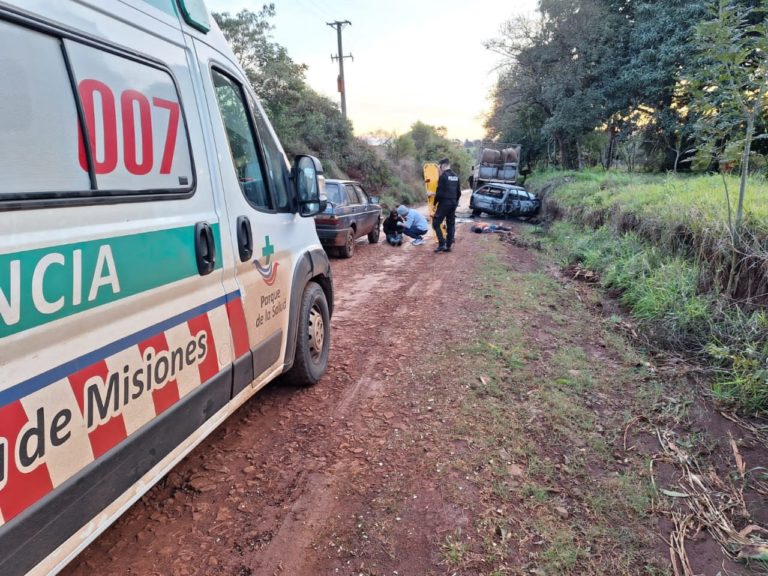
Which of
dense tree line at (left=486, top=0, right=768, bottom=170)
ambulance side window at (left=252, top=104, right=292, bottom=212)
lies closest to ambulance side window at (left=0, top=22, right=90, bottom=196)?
ambulance side window at (left=252, top=104, right=292, bottom=212)

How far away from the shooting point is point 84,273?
1522 mm

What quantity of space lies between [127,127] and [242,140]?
3.22ft

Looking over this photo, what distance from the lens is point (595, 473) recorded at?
281 cm

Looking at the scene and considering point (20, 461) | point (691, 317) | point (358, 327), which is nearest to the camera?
point (20, 461)

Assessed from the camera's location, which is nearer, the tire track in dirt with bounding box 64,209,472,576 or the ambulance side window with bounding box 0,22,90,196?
the ambulance side window with bounding box 0,22,90,196

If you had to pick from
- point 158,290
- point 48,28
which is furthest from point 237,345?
point 48,28

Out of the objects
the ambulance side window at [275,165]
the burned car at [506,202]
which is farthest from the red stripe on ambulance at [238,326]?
the burned car at [506,202]

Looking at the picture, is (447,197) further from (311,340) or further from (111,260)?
(111,260)

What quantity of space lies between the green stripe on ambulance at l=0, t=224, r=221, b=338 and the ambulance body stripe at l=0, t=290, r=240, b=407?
16 cm

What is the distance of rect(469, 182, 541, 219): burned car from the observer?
53.6 feet

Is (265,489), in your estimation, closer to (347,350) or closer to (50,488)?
(50,488)

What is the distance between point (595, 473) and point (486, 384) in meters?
1.19

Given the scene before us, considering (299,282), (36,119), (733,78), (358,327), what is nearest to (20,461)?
(36,119)

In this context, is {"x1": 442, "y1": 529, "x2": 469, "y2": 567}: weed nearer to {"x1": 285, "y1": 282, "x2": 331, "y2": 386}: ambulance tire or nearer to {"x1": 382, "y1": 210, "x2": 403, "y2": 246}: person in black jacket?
{"x1": 285, "y1": 282, "x2": 331, "y2": 386}: ambulance tire
